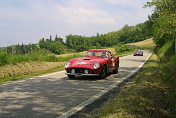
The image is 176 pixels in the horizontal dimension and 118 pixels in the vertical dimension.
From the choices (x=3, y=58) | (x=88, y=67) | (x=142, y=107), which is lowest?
(x=142, y=107)

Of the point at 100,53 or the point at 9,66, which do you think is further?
the point at 9,66

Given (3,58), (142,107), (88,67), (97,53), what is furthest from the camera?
(3,58)

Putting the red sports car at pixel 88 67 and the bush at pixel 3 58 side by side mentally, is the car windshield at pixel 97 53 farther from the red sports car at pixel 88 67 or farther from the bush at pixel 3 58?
the bush at pixel 3 58

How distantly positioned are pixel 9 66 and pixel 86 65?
15.5 ft

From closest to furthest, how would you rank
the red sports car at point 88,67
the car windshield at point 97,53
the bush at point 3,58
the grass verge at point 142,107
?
the grass verge at point 142,107 → the red sports car at point 88,67 → the car windshield at point 97,53 → the bush at point 3,58

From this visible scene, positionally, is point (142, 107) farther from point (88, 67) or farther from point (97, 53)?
point (97, 53)

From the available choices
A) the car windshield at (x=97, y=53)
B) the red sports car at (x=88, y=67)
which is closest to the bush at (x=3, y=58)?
the red sports car at (x=88, y=67)

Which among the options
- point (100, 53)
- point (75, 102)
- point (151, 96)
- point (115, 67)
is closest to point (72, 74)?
point (100, 53)

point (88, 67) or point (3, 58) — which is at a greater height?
point (3, 58)

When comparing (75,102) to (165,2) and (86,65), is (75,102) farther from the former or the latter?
(165,2)

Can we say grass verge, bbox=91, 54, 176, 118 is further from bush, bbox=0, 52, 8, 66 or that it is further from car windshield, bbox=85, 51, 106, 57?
bush, bbox=0, 52, 8, 66

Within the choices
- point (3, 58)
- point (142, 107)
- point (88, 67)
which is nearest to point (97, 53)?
point (88, 67)

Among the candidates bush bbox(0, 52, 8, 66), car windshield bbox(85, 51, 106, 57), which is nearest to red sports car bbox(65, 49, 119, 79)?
car windshield bbox(85, 51, 106, 57)

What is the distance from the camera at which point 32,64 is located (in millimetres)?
12297
